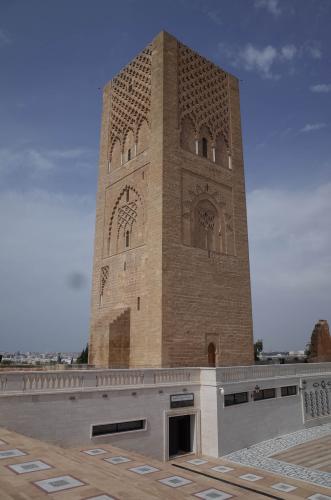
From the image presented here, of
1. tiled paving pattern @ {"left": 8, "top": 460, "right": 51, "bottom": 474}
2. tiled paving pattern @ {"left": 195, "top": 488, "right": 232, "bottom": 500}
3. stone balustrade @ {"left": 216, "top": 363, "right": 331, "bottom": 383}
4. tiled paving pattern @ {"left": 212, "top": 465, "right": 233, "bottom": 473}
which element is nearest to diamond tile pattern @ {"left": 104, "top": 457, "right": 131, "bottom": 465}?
tiled paving pattern @ {"left": 8, "top": 460, "right": 51, "bottom": 474}

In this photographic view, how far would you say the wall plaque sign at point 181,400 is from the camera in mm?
12682

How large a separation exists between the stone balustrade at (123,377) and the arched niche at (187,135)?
10.6 metres

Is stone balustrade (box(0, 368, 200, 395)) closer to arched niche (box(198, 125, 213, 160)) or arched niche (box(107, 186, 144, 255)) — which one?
arched niche (box(107, 186, 144, 255))

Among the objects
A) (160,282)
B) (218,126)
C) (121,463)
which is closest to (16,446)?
(121,463)

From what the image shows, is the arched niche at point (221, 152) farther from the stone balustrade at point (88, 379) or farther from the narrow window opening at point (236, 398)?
the narrow window opening at point (236, 398)

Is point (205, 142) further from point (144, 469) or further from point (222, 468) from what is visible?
point (144, 469)

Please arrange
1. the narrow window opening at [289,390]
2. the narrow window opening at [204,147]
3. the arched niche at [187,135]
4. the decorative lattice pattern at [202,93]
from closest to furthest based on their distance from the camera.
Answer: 1. the narrow window opening at [289,390]
2. the arched niche at [187,135]
3. the decorative lattice pattern at [202,93]
4. the narrow window opening at [204,147]

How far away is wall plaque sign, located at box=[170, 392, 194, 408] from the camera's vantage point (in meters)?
→ 12.7

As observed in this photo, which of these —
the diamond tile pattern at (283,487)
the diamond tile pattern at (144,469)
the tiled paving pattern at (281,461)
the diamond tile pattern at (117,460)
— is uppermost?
the diamond tile pattern at (144,469)

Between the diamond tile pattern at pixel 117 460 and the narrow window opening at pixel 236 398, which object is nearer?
the diamond tile pattern at pixel 117 460

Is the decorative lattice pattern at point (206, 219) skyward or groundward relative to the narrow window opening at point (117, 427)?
skyward

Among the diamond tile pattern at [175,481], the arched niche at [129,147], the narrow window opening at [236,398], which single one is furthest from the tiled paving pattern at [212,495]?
the arched niche at [129,147]

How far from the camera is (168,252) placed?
1612 cm

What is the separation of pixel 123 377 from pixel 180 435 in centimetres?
373
